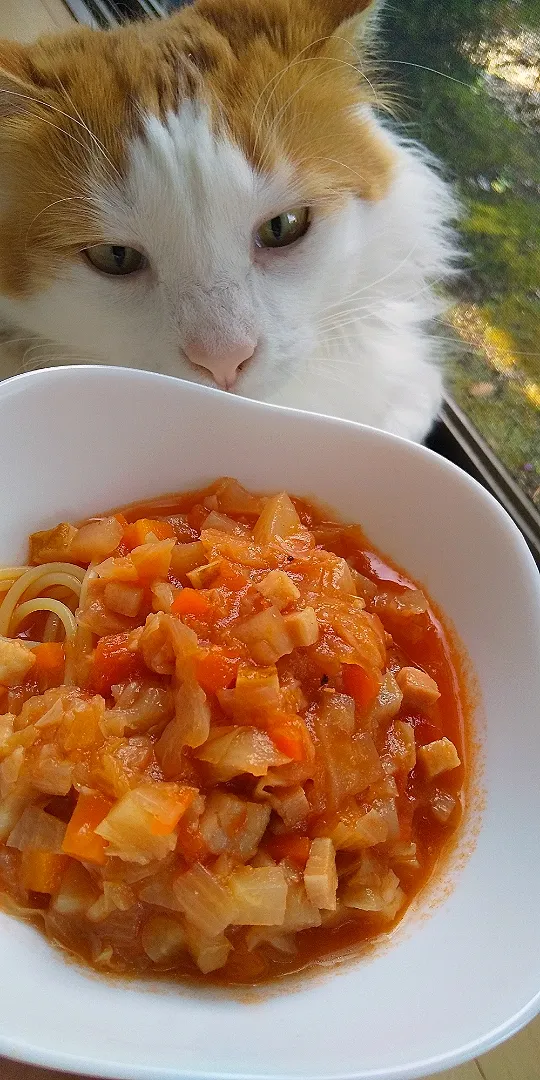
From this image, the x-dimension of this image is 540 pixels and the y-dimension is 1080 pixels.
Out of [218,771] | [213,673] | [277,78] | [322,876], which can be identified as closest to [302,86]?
[277,78]

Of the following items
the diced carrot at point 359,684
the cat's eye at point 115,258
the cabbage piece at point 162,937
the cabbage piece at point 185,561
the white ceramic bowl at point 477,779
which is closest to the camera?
the white ceramic bowl at point 477,779

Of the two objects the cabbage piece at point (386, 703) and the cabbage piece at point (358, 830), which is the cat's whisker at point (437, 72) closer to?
the cabbage piece at point (386, 703)

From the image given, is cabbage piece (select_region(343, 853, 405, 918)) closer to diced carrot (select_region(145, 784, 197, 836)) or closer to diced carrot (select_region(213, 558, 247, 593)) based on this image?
diced carrot (select_region(145, 784, 197, 836))

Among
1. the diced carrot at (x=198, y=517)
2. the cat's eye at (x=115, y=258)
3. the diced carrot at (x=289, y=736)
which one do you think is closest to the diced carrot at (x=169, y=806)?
the diced carrot at (x=289, y=736)

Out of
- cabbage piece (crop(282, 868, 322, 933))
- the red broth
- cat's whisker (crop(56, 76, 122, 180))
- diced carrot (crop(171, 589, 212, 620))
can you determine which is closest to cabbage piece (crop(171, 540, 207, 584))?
the red broth

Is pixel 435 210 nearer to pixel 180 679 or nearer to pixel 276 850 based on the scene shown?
pixel 180 679
